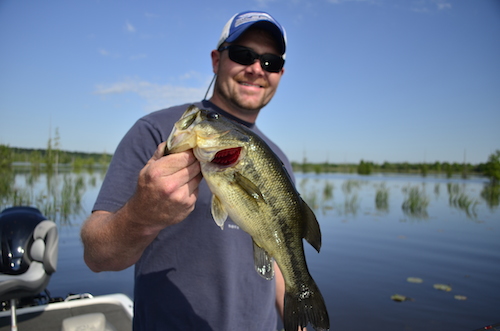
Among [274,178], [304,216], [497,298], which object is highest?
[274,178]

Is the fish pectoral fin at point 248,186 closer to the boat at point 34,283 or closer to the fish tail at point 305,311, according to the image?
A: the fish tail at point 305,311

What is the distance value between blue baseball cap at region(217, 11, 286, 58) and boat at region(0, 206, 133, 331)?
2.82 meters

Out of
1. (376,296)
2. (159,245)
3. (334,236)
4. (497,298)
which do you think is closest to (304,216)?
(159,245)

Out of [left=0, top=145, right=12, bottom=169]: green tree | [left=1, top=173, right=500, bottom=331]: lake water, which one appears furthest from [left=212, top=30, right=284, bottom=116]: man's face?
[left=0, top=145, right=12, bottom=169]: green tree

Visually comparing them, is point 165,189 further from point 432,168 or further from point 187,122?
point 432,168

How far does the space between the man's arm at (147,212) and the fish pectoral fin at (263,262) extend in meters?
0.51

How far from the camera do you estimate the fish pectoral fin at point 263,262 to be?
192 cm

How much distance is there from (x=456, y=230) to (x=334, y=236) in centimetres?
569

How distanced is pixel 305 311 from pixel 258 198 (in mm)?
730

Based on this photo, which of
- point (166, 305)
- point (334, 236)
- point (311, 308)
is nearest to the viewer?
point (311, 308)

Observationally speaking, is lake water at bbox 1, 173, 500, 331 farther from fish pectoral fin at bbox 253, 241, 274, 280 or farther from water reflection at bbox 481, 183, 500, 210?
fish pectoral fin at bbox 253, 241, 274, 280

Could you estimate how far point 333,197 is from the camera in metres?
22.9

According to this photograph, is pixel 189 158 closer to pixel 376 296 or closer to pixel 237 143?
pixel 237 143

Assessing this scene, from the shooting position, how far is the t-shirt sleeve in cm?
205
